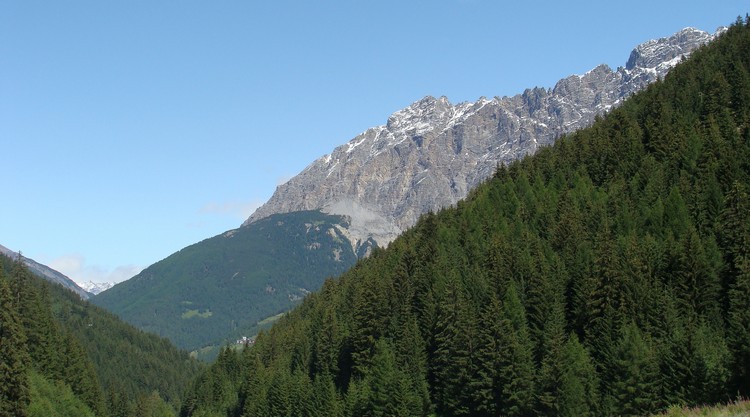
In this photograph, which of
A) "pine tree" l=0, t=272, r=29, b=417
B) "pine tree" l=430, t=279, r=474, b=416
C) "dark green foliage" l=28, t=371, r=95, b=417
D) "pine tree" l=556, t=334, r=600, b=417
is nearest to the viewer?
"pine tree" l=556, t=334, r=600, b=417

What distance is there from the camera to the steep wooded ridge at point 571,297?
2643 inches

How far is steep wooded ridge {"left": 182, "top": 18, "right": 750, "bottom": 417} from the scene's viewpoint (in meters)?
67.1

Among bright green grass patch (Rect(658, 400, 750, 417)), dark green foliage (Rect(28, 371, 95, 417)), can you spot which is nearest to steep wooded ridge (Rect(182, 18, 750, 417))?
bright green grass patch (Rect(658, 400, 750, 417))

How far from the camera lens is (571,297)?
285 feet

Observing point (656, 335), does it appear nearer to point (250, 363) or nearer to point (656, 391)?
point (656, 391)

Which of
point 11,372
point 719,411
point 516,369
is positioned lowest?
point 516,369

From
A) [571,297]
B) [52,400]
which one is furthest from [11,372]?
[571,297]

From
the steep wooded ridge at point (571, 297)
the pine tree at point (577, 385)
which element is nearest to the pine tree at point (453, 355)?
the steep wooded ridge at point (571, 297)

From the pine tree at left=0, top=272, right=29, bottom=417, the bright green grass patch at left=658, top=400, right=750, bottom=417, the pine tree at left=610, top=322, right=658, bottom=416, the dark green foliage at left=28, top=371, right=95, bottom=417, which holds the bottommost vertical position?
the pine tree at left=610, top=322, right=658, bottom=416

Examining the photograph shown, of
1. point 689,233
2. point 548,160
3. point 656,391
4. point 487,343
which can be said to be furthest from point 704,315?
point 548,160

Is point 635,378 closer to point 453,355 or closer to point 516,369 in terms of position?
point 516,369

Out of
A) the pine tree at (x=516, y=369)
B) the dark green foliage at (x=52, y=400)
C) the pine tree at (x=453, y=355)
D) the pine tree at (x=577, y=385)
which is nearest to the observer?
the pine tree at (x=577, y=385)

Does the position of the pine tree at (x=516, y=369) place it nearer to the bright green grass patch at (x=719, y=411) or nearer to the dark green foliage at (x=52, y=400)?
the bright green grass patch at (x=719, y=411)

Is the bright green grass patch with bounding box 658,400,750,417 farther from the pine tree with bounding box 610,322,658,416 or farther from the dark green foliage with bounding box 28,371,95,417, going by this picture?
the dark green foliage with bounding box 28,371,95,417
